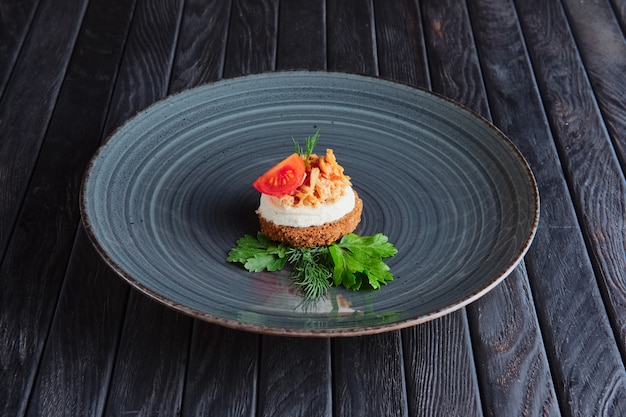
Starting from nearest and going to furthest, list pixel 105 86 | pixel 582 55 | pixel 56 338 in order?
pixel 56 338 → pixel 105 86 → pixel 582 55

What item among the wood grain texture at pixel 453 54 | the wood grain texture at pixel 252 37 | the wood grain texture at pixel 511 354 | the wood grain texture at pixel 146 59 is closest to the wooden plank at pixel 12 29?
the wood grain texture at pixel 146 59

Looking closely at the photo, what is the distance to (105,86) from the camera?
2736 mm

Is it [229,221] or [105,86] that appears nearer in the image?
[229,221]

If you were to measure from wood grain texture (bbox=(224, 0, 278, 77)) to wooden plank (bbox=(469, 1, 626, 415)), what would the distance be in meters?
0.79

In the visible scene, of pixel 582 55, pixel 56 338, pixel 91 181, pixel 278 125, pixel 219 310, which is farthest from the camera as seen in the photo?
pixel 582 55

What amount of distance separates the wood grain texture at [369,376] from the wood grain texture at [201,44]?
4.25 feet

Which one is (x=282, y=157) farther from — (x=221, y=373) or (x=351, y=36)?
(x=351, y=36)

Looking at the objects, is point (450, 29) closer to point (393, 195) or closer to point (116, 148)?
point (393, 195)

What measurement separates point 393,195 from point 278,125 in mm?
422

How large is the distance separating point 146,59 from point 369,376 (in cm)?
162

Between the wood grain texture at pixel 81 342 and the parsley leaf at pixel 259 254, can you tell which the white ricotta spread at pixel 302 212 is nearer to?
the parsley leaf at pixel 259 254

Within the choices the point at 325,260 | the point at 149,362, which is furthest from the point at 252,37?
the point at 149,362

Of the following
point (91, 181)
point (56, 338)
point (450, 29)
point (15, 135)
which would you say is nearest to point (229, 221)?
point (91, 181)

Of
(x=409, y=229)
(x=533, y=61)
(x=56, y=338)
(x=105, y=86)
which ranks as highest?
(x=533, y=61)
